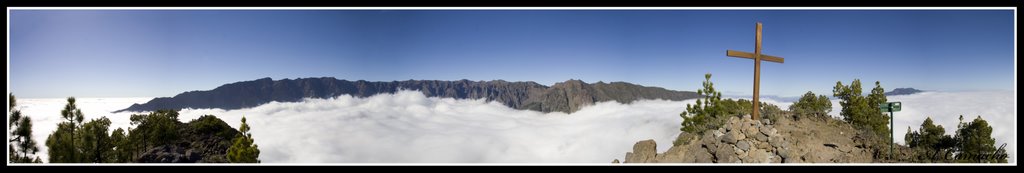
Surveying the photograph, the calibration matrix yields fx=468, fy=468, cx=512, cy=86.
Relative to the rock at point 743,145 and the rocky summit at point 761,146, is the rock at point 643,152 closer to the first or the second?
the rocky summit at point 761,146

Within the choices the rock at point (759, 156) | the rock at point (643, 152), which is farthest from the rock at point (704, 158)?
the rock at point (643, 152)

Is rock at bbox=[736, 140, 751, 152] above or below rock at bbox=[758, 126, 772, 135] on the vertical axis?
below

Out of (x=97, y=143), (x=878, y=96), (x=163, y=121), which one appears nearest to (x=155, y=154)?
(x=163, y=121)

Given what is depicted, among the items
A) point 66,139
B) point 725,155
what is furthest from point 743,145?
point 66,139

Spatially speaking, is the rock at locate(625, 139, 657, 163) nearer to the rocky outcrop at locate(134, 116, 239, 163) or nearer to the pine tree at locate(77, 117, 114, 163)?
the pine tree at locate(77, 117, 114, 163)

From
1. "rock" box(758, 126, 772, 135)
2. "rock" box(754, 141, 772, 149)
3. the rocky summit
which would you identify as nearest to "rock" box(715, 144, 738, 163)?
the rocky summit

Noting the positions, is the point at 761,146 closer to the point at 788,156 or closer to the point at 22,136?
the point at 788,156

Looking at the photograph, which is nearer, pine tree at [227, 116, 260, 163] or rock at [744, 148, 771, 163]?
rock at [744, 148, 771, 163]
